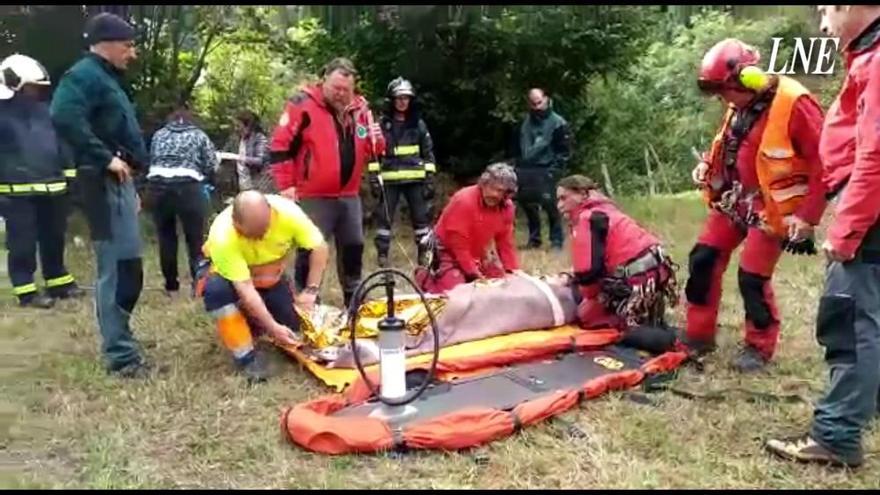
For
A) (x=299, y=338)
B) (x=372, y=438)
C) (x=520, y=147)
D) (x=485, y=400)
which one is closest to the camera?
(x=372, y=438)

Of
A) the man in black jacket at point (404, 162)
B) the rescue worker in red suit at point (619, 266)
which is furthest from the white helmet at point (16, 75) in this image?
the rescue worker in red suit at point (619, 266)

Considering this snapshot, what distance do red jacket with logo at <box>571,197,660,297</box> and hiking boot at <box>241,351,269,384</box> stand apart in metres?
1.63

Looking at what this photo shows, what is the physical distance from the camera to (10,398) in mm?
4383

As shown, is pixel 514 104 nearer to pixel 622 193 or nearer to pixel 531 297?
pixel 622 193

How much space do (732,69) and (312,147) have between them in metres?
2.22

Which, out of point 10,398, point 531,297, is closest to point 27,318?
point 10,398

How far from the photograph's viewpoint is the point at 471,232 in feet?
18.7

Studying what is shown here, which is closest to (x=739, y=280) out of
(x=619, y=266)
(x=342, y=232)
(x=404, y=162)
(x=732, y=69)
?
(x=619, y=266)

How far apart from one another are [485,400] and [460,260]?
176 centimetres

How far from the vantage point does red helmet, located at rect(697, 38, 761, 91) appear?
430cm

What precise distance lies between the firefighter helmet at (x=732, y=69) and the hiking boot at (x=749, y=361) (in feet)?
4.12

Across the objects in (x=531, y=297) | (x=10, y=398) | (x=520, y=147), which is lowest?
(x=10, y=398)

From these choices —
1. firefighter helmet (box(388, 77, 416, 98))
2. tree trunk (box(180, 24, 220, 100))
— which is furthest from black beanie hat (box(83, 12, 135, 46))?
tree trunk (box(180, 24, 220, 100))

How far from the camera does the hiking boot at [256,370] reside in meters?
4.51
